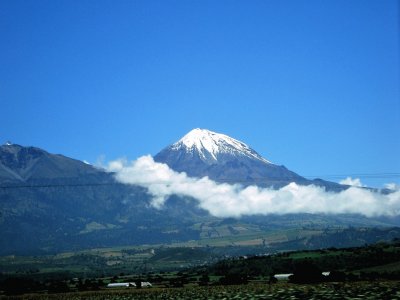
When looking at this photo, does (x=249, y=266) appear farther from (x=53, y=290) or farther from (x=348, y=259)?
(x=53, y=290)

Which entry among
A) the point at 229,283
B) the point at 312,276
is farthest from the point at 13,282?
the point at 312,276

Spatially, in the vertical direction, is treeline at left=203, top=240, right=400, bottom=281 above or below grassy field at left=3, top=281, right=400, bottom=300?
below

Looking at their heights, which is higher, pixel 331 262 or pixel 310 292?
pixel 310 292

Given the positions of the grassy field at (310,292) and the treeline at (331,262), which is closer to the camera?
the grassy field at (310,292)

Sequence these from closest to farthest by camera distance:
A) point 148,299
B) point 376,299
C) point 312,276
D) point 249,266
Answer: point 376,299, point 148,299, point 312,276, point 249,266

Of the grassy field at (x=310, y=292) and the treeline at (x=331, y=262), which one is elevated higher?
the grassy field at (x=310, y=292)

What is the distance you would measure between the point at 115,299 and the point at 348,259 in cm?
10417

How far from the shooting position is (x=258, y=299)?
5972 centimetres

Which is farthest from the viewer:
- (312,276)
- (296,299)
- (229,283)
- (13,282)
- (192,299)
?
(13,282)

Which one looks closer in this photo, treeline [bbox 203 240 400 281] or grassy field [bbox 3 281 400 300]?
grassy field [bbox 3 281 400 300]

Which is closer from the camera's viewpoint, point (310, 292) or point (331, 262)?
point (310, 292)

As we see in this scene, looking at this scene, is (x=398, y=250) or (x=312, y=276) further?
(x=398, y=250)

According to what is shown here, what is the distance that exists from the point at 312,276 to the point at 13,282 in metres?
74.4

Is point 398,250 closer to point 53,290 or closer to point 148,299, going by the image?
point 53,290
